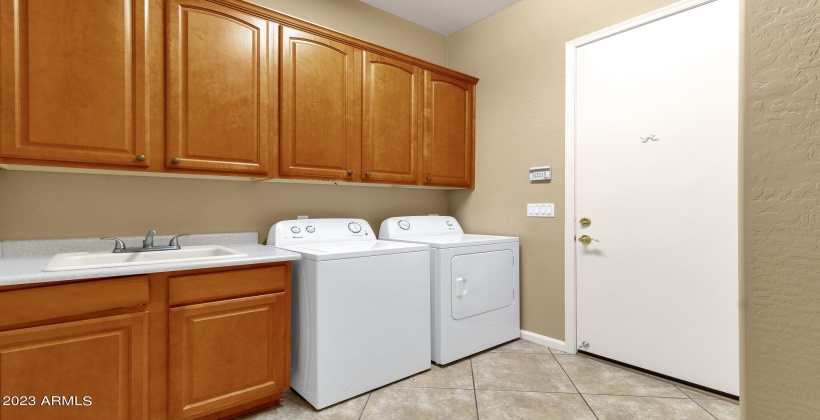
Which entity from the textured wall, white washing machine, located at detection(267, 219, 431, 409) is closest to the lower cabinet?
white washing machine, located at detection(267, 219, 431, 409)

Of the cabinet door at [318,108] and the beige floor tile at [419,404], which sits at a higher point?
the cabinet door at [318,108]

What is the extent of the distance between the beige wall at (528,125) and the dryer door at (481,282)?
0.21 meters

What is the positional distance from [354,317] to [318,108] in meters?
1.27

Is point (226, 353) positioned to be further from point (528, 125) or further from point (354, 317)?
point (528, 125)

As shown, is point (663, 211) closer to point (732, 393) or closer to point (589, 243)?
point (589, 243)

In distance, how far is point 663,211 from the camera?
2.21 meters

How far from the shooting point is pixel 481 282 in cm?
259

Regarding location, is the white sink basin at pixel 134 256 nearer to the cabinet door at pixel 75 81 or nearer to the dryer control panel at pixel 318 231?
the dryer control panel at pixel 318 231

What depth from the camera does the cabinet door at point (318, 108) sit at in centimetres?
222

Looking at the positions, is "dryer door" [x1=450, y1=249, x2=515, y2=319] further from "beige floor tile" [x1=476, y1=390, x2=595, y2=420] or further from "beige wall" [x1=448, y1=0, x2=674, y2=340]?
"beige floor tile" [x1=476, y1=390, x2=595, y2=420]

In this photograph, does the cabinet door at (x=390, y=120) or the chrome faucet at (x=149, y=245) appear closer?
the chrome faucet at (x=149, y=245)

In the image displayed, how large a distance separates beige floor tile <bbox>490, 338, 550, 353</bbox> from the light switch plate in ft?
3.14

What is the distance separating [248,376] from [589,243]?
7.18 ft

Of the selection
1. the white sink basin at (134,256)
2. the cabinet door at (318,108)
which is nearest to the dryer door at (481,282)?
the cabinet door at (318,108)
